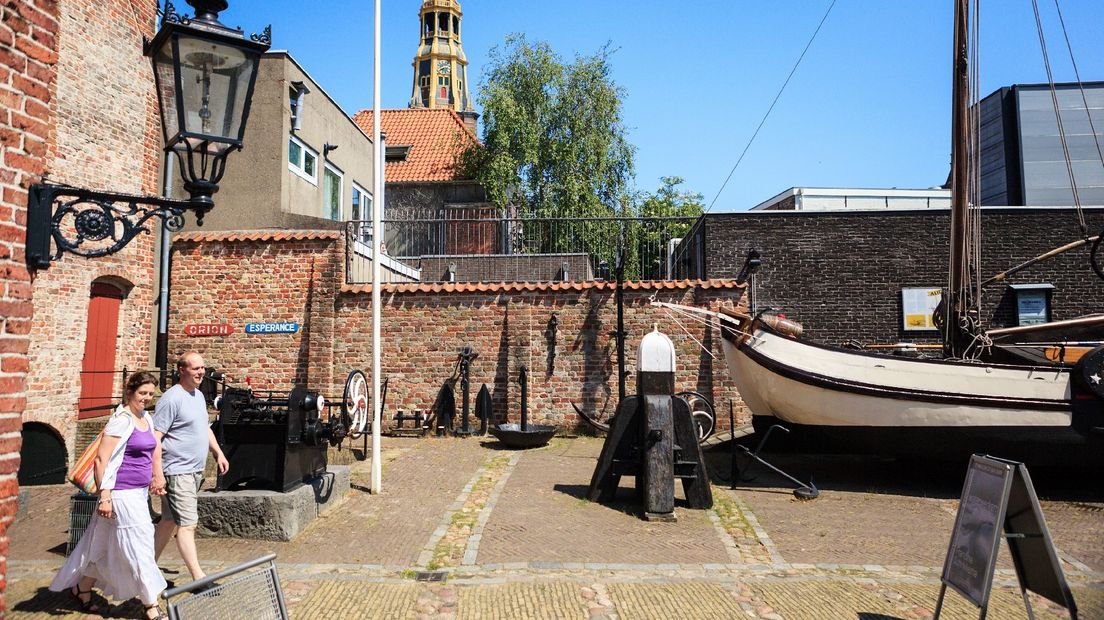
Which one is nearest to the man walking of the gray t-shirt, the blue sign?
the gray t-shirt

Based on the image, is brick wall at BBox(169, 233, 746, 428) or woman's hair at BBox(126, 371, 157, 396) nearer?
woman's hair at BBox(126, 371, 157, 396)

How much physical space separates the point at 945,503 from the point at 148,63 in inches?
584

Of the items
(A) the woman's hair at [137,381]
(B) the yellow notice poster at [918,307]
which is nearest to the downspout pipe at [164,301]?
(A) the woman's hair at [137,381]

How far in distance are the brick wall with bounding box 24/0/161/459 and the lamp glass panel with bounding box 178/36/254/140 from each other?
761 centimetres

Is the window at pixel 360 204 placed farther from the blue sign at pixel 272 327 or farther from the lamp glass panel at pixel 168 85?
the lamp glass panel at pixel 168 85

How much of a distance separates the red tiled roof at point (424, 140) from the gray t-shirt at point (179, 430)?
2419cm

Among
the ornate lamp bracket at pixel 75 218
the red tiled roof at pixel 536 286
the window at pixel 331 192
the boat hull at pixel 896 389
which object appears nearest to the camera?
the ornate lamp bracket at pixel 75 218

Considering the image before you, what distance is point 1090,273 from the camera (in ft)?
47.4

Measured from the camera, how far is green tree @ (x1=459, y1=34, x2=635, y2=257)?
27.2 metres

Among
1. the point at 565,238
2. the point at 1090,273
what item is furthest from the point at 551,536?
the point at 1090,273

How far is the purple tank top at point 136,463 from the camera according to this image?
459 centimetres

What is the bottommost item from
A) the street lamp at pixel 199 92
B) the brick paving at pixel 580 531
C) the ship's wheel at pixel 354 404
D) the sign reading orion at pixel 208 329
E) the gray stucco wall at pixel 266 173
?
the brick paving at pixel 580 531

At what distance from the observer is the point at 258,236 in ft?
42.8

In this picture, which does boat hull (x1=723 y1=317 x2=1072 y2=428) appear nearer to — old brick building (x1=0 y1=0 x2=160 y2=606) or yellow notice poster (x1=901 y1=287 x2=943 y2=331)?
yellow notice poster (x1=901 y1=287 x2=943 y2=331)
